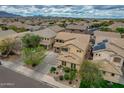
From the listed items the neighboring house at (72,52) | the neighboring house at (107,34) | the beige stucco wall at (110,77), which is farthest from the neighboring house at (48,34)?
the beige stucco wall at (110,77)

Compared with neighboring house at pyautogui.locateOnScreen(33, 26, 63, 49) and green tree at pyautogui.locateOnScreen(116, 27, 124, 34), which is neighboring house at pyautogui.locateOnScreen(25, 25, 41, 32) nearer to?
neighboring house at pyautogui.locateOnScreen(33, 26, 63, 49)

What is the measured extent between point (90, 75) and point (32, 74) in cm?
304

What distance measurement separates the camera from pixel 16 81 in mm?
7004

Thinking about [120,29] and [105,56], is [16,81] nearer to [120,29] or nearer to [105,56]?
[105,56]

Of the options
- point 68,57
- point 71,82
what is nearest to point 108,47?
point 68,57

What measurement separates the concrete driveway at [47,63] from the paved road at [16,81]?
3.13ft

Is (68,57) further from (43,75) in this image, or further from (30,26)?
(30,26)

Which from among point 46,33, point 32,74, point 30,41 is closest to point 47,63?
point 32,74

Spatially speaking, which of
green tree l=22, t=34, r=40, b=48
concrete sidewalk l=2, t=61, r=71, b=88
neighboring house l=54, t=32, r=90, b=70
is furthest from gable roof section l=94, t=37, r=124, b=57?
green tree l=22, t=34, r=40, b=48

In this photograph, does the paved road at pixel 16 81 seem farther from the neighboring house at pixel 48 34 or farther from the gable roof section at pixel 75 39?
the gable roof section at pixel 75 39

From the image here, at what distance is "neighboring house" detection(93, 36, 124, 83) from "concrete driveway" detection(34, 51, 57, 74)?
7.56ft

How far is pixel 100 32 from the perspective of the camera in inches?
334
